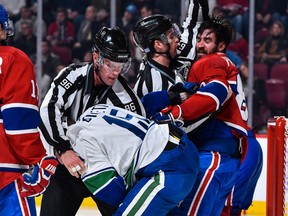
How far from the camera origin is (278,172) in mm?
4406

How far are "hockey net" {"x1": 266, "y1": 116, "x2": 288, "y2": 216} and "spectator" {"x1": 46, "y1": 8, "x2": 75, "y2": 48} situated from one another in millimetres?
2985

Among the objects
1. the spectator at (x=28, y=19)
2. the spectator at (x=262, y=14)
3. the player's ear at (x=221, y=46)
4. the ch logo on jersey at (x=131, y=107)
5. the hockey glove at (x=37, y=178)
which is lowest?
the spectator at (x=28, y=19)

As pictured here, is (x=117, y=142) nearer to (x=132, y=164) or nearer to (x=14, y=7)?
(x=132, y=164)

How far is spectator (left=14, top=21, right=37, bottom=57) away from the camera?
6887 millimetres

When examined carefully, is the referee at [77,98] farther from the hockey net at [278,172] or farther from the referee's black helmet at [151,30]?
the hockey net at [278,172]

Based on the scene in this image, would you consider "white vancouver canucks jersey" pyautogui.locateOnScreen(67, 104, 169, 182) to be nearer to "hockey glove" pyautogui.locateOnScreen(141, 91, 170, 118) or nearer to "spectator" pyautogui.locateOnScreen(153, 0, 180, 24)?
"hockey glove" pyautogui.locateOnScreen(141, 91, 170, 118)

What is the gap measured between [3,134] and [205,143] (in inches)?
42.2

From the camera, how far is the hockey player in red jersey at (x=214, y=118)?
11.4 ft

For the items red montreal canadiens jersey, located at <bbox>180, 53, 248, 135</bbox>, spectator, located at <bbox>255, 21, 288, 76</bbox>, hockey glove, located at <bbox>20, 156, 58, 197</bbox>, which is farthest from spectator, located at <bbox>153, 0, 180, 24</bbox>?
hockey glove, located at <bbox>20, 156, 58, 197</bbox>

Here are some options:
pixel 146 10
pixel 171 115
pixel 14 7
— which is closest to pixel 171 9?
pixel 146 10

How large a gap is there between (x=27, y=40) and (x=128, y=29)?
0.81 metres

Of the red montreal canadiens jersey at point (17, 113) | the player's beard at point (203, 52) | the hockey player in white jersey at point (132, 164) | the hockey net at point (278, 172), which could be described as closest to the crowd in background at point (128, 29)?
the hockey net at point (278, 172)

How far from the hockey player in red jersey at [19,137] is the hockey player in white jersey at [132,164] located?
0.17 metres

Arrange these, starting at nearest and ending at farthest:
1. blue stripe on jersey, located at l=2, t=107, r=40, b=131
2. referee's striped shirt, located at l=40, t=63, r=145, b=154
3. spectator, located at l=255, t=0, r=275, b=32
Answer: blue stripe on jersey, located at l=2, t=107, r=40, b=131 < referee's striped shirt, located at l=40, t=63, r=145, b=154 < spectator, located at l=255, t=0, r=275, b=32
